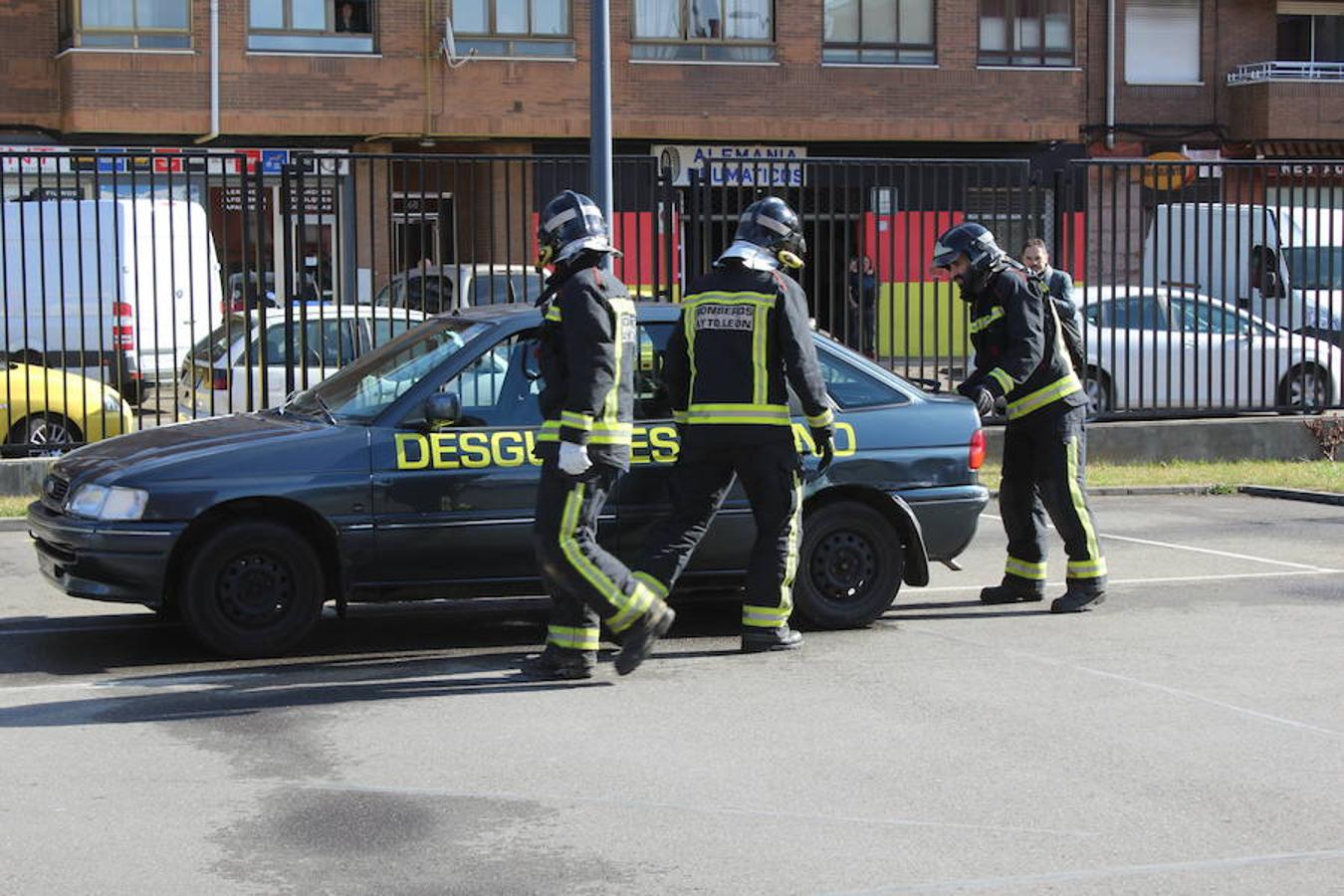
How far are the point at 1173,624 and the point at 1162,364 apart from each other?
913cm

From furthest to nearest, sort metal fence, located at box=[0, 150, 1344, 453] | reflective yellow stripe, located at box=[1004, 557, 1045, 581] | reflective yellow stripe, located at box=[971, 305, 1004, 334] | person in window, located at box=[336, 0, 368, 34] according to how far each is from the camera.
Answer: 1. person in window, located at box=[336, 0, 368, 34]
2. metal fence, located at box=[0, 150, 1344, 453]
3. reflective yellow stripe, located at box=[1004, 557, 1045, 581]
4. reflective yellow stripe, located at box=[971, 305, 1004, 334]

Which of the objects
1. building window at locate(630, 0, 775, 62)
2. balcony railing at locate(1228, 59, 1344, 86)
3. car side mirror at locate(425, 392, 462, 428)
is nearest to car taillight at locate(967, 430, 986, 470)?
car side mirror at locate(425, 392, 462, 428)

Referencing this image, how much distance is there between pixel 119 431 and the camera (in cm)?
1438

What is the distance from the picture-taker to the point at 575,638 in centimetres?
764

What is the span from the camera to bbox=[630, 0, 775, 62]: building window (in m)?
32.0

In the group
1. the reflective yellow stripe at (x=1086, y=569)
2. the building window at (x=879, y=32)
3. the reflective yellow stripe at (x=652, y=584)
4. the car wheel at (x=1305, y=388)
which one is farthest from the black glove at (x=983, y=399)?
the building window at (x=879, y=32)

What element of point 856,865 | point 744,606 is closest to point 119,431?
point 744,606

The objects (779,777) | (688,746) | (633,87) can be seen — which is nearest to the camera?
(779,777)

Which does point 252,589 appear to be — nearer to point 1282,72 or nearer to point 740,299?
point 740,299

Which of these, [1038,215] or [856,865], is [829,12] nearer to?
[1038,215]

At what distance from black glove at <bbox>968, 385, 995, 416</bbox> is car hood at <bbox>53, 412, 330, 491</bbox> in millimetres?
3116

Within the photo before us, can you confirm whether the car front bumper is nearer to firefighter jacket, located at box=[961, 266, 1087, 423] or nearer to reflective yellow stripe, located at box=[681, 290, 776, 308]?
reflective yellow stripe, located at box=[681, 290, 776, 308]

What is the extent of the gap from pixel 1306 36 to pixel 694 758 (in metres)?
34.1

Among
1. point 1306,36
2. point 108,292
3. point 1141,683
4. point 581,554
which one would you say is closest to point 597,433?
point 581,554
